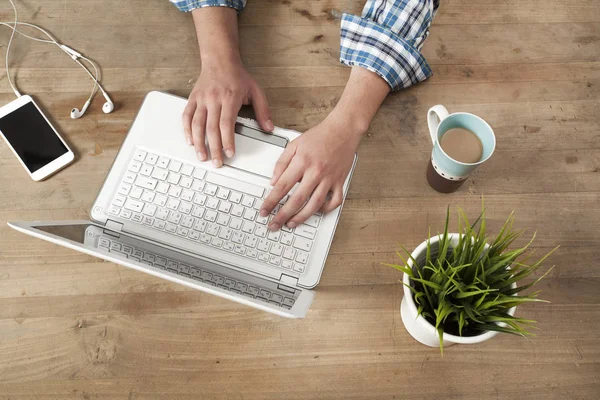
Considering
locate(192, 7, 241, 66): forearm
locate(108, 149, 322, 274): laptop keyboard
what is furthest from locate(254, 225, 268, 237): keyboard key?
locate(192, 7, 241, 66): forearm

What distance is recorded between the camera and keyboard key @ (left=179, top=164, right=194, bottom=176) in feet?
2.62

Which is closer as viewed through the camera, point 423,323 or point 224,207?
point 423,323

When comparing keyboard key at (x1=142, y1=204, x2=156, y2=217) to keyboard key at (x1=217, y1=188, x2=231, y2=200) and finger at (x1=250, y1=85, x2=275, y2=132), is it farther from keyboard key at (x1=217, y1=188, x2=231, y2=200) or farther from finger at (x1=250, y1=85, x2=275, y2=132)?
finger at (x1=250, y1=85, x2=275, y2=132)

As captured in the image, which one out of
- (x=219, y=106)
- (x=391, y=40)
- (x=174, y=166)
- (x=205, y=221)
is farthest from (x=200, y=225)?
(x=391, y=40)

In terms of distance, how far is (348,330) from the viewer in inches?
29.2

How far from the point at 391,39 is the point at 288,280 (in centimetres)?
47

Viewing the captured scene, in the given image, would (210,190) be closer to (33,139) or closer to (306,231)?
(306,231)

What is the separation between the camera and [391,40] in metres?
0.84

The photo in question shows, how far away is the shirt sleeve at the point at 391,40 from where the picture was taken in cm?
83

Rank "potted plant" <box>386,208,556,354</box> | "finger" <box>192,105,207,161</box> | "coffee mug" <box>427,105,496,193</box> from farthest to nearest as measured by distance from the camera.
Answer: "finger" <box>192,105,207,161</box> < "coffee mug" <box>427,105,496,193</box> < "potted plant" <box>386,208,556,354</box>

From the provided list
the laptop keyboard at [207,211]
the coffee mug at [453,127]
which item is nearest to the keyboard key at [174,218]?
the laptop keyboard at [207,211]

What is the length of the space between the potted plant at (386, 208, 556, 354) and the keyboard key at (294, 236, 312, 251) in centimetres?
19

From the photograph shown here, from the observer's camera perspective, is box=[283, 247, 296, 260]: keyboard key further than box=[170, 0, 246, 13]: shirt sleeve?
No

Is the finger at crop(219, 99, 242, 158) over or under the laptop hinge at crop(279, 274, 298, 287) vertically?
over
